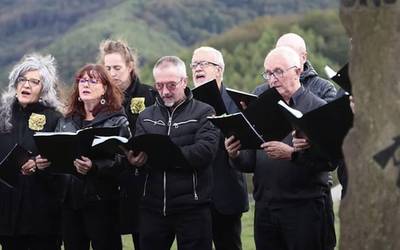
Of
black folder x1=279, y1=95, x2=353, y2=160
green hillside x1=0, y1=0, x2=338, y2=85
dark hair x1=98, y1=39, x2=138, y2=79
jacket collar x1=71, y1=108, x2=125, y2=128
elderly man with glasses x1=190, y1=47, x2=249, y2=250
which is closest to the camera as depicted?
black folder x1=279, y1=95, x2=353, y2=160

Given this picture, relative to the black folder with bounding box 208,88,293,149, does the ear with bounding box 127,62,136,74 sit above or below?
above

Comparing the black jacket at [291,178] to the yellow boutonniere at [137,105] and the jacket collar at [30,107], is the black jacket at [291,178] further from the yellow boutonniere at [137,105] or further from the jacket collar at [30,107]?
the jacket collar at [30,107]

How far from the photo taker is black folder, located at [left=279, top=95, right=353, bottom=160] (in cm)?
570

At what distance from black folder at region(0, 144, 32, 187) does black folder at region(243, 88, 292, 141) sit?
1.68 metres

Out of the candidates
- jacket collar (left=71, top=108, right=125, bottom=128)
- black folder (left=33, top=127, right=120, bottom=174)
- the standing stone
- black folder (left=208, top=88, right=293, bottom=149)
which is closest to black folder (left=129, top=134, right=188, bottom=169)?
black folder (left=33, top=127, right=120, bottom=174)

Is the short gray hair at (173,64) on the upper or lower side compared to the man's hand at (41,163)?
upper

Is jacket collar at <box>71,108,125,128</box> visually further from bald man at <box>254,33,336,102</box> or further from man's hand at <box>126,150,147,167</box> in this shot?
bald man at <box>254,33,336,102</box>

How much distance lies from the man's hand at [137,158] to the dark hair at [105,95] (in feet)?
1.77

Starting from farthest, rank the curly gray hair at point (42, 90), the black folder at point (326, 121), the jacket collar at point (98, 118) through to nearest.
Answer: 1. the curly gray hair at point (42, 90)
2. the jacket collar at point (98, 118)
3. the black folder at point (326, 121)

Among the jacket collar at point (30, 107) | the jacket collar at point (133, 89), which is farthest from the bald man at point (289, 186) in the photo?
the jacket collar at point (30, 107)

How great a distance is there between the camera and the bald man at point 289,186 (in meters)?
6.60

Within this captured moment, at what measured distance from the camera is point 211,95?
7.31m

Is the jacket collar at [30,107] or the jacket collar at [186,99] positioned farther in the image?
the jacket collar at [30,107]

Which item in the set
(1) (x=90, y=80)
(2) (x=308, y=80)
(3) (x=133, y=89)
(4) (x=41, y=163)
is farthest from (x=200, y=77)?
(4) (x=41, y=163)
